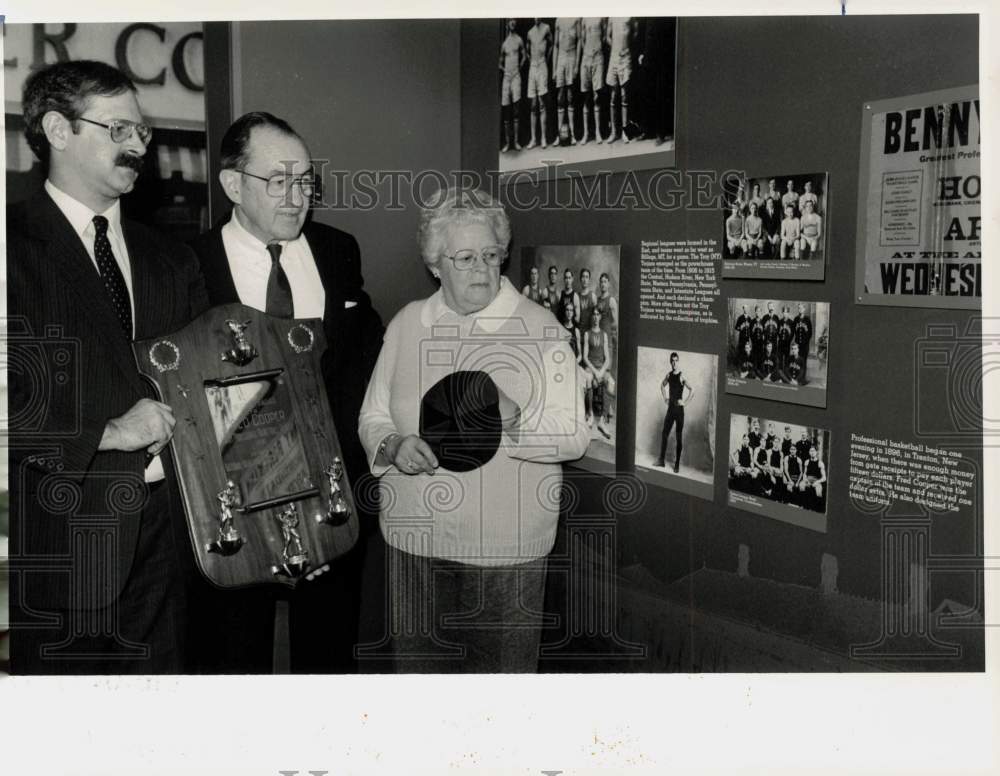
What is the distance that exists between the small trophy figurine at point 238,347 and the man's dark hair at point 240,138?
16.1 inches

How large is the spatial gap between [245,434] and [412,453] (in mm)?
435

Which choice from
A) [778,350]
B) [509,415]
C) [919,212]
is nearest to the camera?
[919,212]

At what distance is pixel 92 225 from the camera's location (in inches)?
105

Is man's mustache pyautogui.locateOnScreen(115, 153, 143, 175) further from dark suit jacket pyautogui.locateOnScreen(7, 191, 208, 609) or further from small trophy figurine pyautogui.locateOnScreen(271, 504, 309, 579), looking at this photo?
small trophy figurine pyautogui.locateOnScreen(271, 504, 309, 579)

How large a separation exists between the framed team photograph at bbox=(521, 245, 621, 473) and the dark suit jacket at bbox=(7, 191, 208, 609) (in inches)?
34.8

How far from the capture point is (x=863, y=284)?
2.56m

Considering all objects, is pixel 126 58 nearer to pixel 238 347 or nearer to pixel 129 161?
pixel 129 161

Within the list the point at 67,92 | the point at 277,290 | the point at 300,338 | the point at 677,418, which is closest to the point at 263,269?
the point at 277,290

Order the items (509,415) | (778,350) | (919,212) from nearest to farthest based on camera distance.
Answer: (919,212) < (778,350) < (509,415)

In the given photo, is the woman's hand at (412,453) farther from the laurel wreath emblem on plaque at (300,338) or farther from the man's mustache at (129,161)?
the man's mustache at (129,161)

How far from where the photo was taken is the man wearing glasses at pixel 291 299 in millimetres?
2707

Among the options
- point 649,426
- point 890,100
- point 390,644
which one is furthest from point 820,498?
point 390,644

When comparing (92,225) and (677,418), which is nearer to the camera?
(92,225)

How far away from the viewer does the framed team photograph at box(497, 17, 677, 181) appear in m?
2.70
